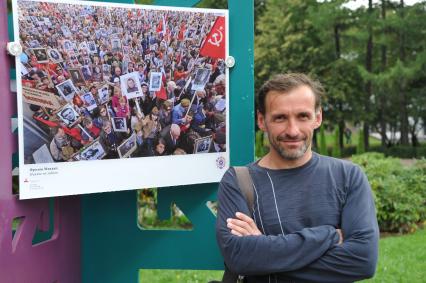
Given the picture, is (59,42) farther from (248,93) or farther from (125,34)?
(248,93)

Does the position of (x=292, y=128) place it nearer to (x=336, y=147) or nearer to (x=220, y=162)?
(x=220, y=162)

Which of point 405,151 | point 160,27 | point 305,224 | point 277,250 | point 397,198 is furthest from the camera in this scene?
point 405,151

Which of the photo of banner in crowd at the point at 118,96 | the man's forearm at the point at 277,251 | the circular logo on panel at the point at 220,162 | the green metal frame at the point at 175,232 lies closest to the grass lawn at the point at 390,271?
the green metal frame at the point at 175,232

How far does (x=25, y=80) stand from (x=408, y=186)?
7.03m

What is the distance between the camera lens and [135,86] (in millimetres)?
2631

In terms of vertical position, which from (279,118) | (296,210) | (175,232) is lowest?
(175,232)

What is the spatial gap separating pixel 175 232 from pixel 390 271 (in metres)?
3.01

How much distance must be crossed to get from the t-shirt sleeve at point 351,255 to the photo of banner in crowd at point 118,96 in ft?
2.73

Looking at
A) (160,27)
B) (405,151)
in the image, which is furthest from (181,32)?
(405,151)

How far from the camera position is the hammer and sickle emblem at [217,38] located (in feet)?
9.27

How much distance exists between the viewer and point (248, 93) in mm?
2924

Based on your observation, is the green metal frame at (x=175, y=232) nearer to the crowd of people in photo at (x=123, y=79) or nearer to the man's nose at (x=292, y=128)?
the crowd of people in photo at (x=123, y=79)

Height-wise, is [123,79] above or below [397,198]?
above

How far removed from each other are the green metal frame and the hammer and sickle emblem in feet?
0.26
